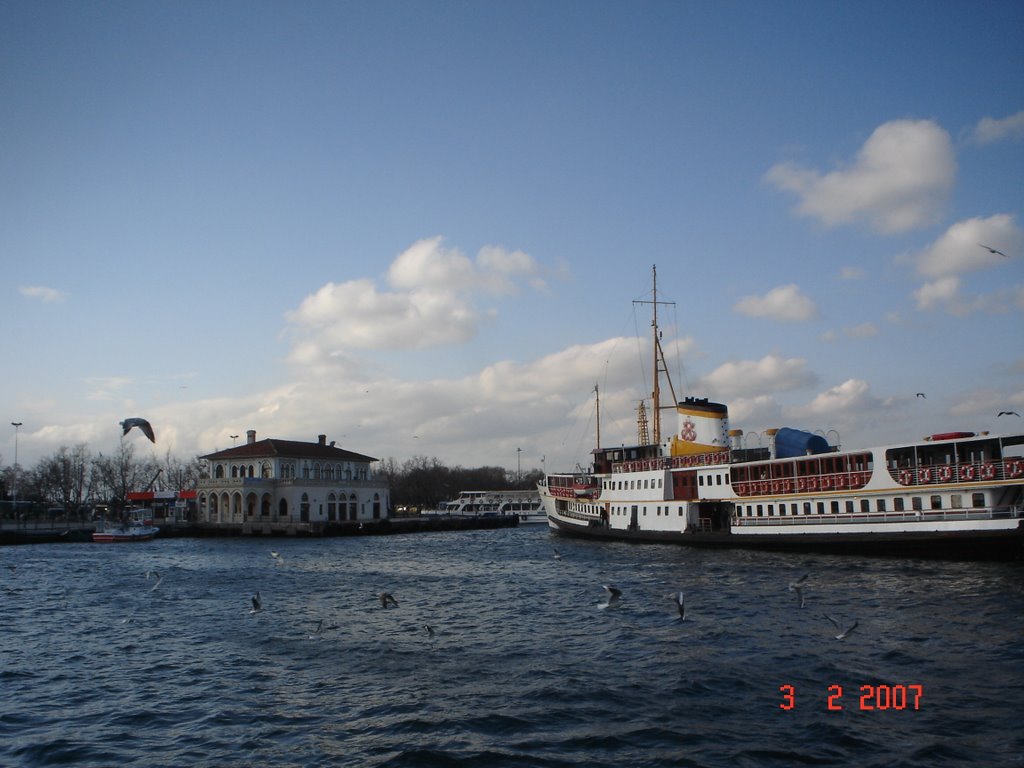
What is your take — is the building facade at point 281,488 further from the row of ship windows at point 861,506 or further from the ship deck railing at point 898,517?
the ship deck railing at point 898,517

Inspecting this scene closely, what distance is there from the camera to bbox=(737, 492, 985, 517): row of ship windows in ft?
115

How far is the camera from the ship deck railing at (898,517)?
33.6m

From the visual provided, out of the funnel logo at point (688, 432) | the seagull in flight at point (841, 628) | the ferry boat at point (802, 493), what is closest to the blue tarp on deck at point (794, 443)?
the ferry boat at point (802, 493)

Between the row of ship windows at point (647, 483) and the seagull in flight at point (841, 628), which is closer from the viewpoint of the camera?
the seagull in flight at point (841, 628)

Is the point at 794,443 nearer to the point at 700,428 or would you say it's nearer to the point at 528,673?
the point at 700,428

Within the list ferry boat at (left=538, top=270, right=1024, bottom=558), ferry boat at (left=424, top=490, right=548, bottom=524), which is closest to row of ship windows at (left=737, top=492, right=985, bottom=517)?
ferry boat at (left=538, top=270, right=1024, bottom=558)

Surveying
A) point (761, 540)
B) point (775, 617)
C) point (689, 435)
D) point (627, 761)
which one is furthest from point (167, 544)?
point (627, 761)

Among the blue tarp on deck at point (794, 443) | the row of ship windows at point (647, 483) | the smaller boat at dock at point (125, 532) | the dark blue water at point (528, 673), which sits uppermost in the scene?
the blue tarp on deck at point (794, 443)

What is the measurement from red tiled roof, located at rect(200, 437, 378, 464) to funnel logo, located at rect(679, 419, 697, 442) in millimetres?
47711

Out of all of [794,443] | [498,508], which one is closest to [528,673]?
[794,443]

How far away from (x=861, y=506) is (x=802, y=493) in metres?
3.54

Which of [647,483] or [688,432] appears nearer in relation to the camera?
[647,483]

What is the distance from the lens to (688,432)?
55531mm

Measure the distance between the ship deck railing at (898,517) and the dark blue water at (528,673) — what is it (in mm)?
2551
